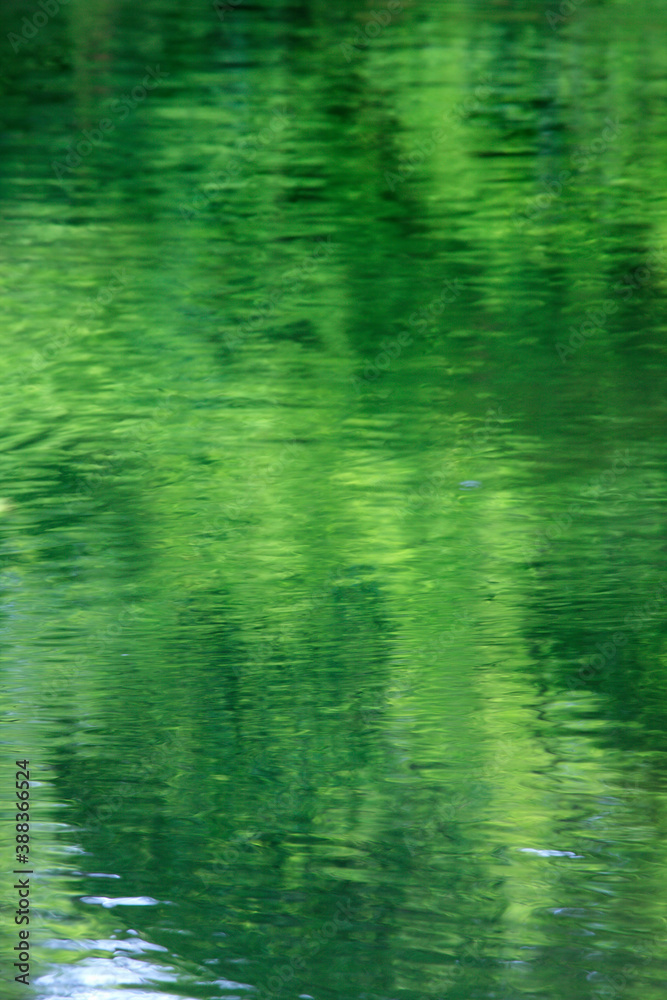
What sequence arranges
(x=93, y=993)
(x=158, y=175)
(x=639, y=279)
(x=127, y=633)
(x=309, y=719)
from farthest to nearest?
1. (x=158, y=175)
2. (x=639, y=279)
3. (x=127, y=633)
4. (x=309, y=719)
5. (x=93, y=993)

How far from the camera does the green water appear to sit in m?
1.13

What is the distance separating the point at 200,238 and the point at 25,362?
55cm

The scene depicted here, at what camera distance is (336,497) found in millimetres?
1914

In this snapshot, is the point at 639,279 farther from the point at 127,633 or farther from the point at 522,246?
the point at 127,633

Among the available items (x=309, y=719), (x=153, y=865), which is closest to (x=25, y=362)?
(x=309, y=719)

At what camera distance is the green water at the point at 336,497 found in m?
1.13

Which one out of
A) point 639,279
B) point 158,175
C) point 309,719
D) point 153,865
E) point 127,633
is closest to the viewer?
point 153,865

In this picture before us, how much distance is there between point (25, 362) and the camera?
87.8 inches

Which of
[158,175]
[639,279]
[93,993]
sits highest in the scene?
[158,175]

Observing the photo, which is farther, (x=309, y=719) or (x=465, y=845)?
(x=309, y=719)

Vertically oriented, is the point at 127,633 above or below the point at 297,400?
below

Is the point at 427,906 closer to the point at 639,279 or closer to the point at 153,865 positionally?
the point at 153,865

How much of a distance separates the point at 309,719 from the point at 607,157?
1.89 meters

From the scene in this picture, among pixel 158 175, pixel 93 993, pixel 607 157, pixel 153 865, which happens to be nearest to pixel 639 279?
pixel 607 157
